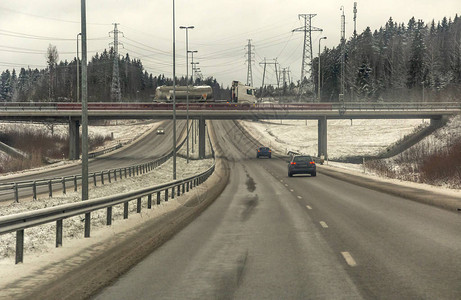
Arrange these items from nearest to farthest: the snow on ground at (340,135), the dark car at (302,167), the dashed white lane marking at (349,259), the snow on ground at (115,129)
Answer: the dashed white lane marking at (349,259), the dark car at (302,167), the snow on ground at (340,135), the snow on ground at (115,129)

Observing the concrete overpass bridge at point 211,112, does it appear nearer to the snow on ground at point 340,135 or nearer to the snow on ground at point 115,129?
the snow on ground at point 340,135

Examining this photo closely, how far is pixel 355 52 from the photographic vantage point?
16850 centimetres

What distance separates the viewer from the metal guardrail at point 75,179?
92.8 feet

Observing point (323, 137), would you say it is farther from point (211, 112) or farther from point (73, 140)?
point (73, 140)

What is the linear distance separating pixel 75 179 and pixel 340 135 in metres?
86.5

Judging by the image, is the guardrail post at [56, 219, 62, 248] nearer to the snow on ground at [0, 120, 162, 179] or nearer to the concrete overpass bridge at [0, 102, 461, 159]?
the concrete overpass bridge at [0, 102, 461, 159]

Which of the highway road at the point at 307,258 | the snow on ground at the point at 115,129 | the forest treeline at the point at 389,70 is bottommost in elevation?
the highway road at the point at 307,258

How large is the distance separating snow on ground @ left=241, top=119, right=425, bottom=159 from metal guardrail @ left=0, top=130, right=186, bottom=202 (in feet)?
106

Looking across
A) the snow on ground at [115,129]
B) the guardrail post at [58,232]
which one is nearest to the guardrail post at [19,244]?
the guardrail post at [58,232]

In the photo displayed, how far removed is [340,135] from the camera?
373 feet

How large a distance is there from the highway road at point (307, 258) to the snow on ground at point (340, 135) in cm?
6760

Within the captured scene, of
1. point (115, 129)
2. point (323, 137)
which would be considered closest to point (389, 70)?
point (115, 129)

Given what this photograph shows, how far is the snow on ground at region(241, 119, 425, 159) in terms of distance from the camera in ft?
301

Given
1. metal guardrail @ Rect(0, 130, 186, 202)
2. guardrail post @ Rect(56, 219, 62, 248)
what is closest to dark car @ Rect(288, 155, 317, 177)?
metal guardrail @ Rect(0, 130, 186, 202)
